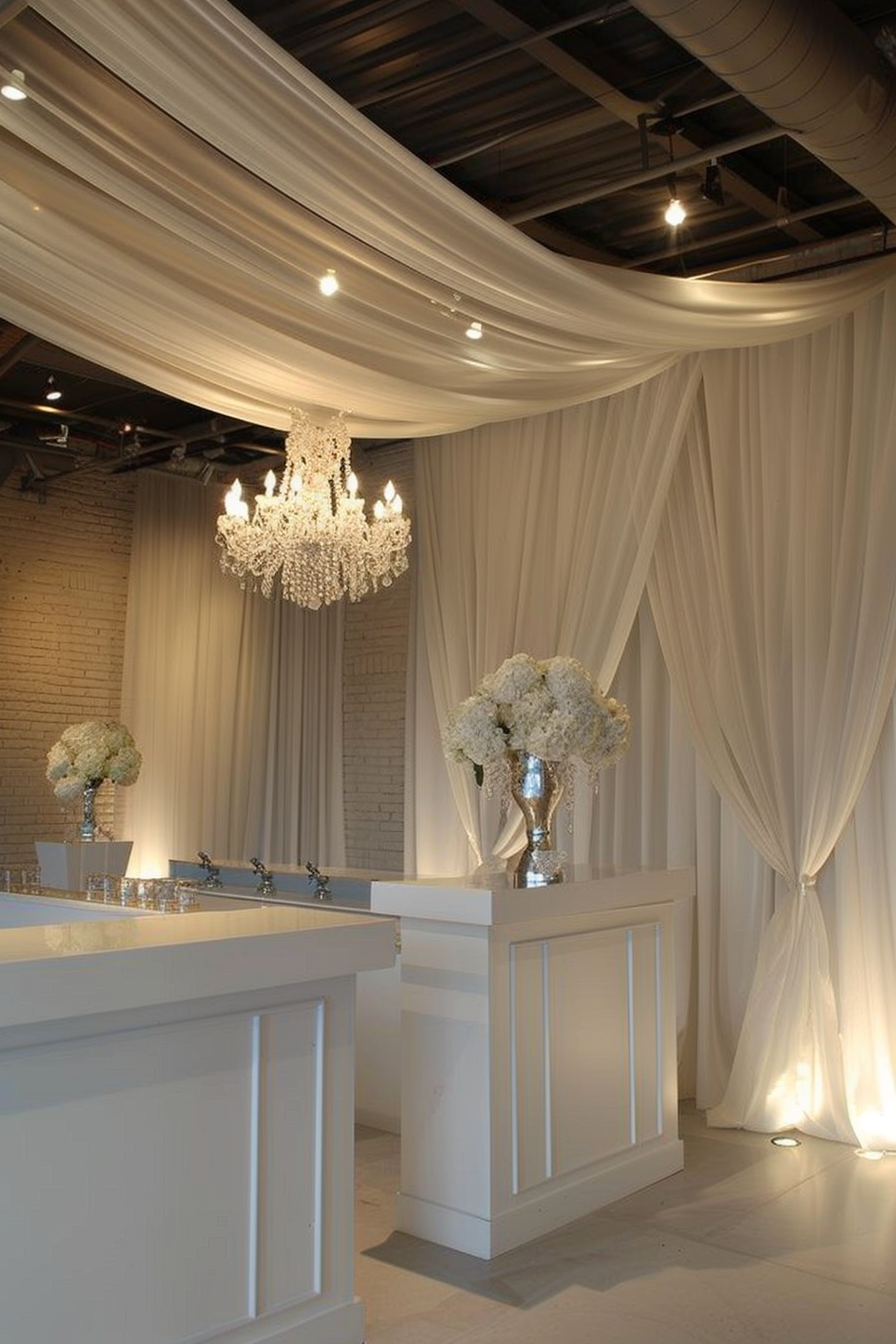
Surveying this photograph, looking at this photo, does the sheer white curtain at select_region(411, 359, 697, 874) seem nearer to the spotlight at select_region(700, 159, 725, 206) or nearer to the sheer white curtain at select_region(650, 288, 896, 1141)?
the sheer white curtain at select_region(650, 288, 896, 1141)

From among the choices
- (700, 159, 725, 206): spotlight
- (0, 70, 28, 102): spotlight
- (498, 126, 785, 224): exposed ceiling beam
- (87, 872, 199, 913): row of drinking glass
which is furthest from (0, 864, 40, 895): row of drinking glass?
(700, 159, 725, 206): spotlight

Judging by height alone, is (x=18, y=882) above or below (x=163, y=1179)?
above

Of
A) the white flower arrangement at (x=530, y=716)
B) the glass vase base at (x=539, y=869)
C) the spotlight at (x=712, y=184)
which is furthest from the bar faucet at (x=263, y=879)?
the spotlight at (x=712, y=184)

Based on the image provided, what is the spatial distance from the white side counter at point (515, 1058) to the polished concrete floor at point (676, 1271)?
0.44ft

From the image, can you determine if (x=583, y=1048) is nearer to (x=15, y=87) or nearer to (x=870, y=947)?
(x=870, y=947)

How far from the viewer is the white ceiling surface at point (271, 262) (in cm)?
324

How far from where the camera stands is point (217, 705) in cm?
948

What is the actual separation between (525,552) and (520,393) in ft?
5.03

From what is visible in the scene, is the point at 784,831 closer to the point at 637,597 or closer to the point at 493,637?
the point at 637,597

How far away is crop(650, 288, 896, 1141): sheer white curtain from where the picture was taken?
561cm

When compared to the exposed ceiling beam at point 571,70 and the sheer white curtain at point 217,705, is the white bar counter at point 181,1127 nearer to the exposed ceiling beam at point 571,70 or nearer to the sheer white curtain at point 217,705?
the exposed ceiling beam at point 571,70

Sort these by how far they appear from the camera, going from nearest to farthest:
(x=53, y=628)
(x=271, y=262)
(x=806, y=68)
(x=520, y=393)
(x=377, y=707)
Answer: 1. (x=806, y=68)
2. (x=271, y=262)
3. (x=520, y=393)
4. (x=377, y=707)
5. (x=53, y=628)

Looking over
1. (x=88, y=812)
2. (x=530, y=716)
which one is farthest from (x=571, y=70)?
(x=88, y=812)

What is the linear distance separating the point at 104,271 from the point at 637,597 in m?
3.17
